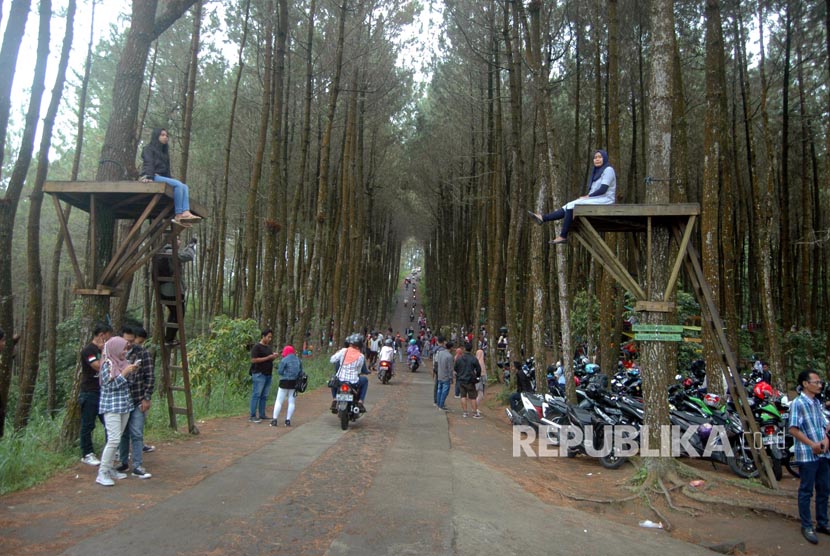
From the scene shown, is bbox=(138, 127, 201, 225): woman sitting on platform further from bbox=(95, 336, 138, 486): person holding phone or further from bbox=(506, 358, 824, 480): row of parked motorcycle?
bbox=(506, 358, 824, 480): row of parked motorcycle

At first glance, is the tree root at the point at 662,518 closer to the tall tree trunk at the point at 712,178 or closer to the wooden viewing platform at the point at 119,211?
the tall tree trunk at the point at 712,178

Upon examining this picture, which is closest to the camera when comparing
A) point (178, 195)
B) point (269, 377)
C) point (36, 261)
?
point (178, 195)

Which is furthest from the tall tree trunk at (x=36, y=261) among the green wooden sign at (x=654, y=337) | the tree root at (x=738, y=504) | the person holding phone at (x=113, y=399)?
the tree root at (x=738, y=504)

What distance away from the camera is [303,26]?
1844cm

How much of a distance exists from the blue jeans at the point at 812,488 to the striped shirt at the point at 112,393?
678 centimetres

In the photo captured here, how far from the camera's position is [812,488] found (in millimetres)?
5516

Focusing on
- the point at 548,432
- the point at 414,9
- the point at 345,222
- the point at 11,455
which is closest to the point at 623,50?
the point at 414,9

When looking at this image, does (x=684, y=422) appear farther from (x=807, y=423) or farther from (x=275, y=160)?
(x=275, y=160)

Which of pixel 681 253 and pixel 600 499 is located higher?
pixel 681 253

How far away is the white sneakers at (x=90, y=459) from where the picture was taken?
20.0ft

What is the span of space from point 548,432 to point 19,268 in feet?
103

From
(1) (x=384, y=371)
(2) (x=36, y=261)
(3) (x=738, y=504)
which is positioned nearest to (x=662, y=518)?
(3) (x=738, y=504)

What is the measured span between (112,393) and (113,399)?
0.20 ft

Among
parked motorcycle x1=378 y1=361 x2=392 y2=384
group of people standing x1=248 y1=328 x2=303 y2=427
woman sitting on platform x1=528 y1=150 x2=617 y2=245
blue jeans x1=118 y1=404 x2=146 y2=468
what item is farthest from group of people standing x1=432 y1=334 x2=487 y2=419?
blue jeans x1=118 y1=404 x2=146 y2=468
